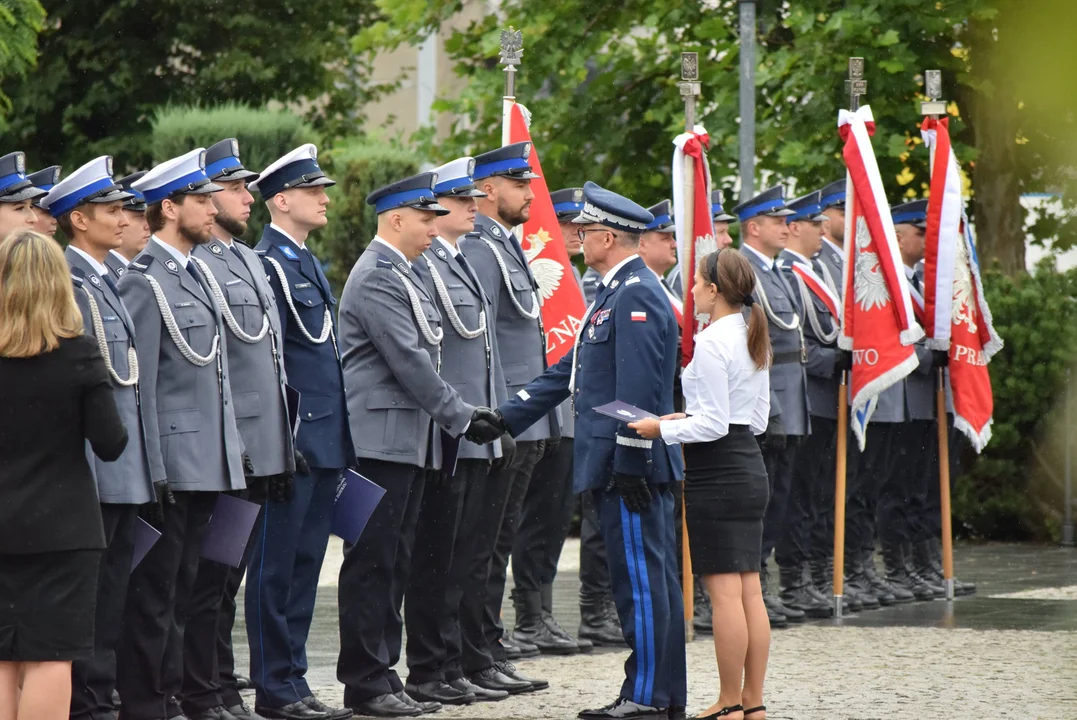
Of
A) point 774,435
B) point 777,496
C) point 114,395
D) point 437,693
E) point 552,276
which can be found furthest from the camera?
point 777,496

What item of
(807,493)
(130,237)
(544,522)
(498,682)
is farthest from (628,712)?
(807,493)

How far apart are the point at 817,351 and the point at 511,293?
10.4ft

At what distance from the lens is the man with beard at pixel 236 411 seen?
6.31 m

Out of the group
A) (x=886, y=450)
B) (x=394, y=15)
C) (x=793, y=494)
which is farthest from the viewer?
(x=394, y=15)

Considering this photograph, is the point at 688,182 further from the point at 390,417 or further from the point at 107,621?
the point at 107,621

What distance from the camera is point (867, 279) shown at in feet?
33.8

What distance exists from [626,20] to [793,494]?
6686 mm

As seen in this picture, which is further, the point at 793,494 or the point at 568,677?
the point at 793,494

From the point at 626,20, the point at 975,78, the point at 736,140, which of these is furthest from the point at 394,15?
the point at 975,78

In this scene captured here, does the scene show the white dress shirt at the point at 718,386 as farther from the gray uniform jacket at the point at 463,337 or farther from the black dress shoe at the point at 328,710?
the black dress shoe at the point at 328,710

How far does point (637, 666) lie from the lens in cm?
649

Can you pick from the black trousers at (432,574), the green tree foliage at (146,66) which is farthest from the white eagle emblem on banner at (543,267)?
the green tree foliage at (146,66)

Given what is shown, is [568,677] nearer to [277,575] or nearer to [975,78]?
[277,575]

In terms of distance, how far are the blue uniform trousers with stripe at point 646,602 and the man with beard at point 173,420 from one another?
57.2 inches
